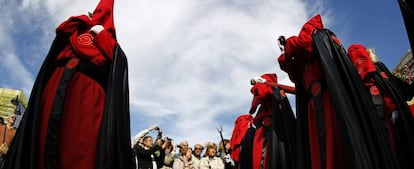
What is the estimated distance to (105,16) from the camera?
3.41 m

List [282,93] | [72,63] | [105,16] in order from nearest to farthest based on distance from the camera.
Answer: [72,63] < [105,16] < [282,93]

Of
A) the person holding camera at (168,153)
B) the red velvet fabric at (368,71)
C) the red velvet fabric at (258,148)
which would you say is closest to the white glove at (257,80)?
the red velvet fabric at (258,148)

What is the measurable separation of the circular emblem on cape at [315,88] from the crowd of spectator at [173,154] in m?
3.75

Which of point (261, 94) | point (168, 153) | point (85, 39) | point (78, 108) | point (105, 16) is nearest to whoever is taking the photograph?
point (78, 108)

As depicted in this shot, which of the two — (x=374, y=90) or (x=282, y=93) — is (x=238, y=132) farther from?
(x=374, y=90)

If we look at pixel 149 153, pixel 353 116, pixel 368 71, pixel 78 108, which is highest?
pixel 368 71

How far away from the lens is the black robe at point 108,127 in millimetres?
2465

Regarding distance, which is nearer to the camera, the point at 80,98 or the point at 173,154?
the point at 80,98

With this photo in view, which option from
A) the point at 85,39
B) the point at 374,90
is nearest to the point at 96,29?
the point at 85,39

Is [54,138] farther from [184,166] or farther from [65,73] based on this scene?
[184,166]

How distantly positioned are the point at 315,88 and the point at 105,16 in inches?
80.3

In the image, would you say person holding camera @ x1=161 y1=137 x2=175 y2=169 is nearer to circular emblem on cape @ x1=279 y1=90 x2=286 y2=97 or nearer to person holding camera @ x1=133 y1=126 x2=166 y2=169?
person holding camera @ x1=133 y1=126 x2=166 y2=169

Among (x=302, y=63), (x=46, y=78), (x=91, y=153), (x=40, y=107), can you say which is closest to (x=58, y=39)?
(x=46, y=78)

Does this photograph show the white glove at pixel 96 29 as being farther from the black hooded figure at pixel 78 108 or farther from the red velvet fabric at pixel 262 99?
the red velvet fabric at pixel 262 99
